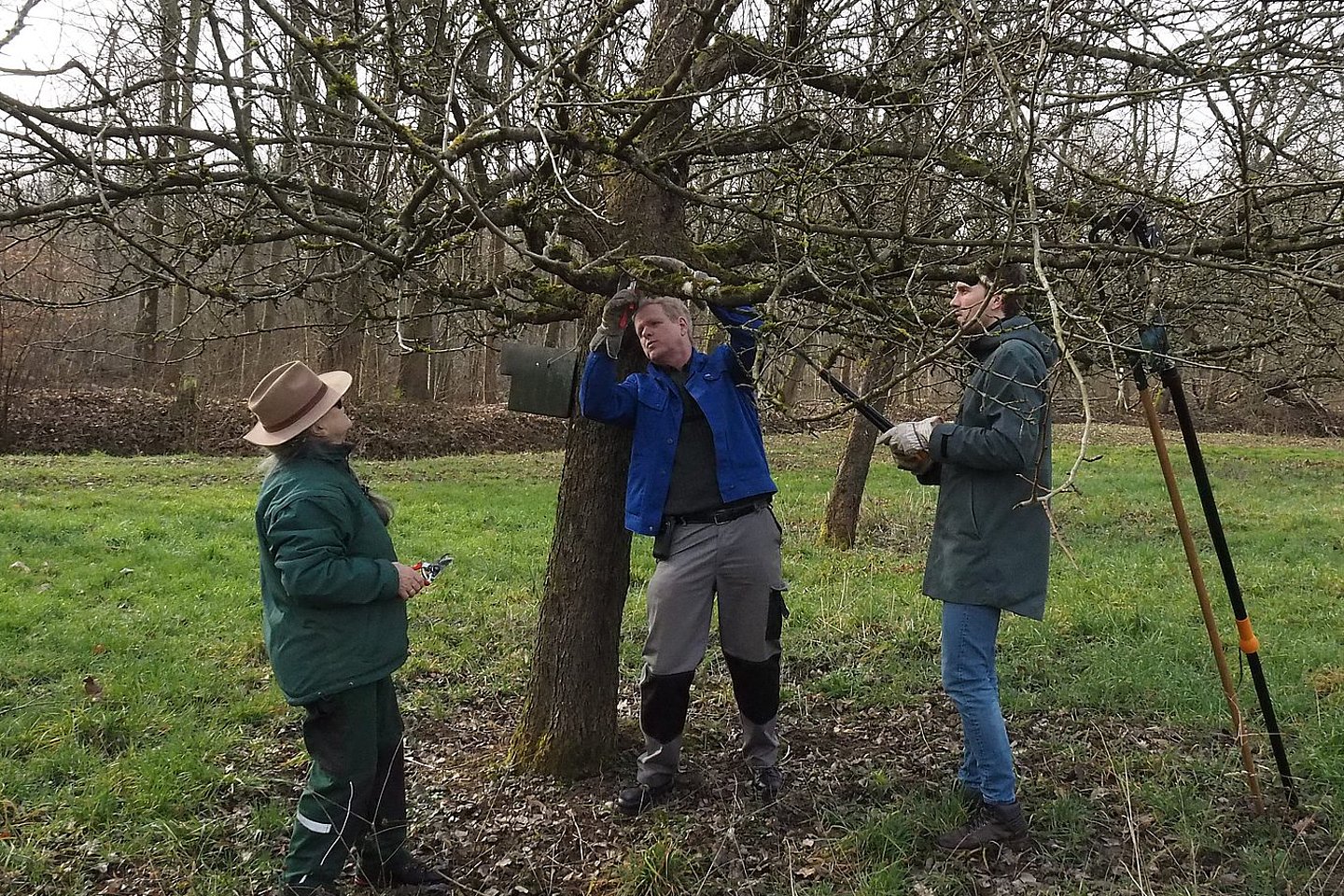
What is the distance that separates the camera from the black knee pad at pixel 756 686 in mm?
3518

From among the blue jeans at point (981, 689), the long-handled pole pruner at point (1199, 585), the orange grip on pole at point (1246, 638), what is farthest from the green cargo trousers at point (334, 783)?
the orange grip on pole at point (1246, 638)

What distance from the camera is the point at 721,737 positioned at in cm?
414

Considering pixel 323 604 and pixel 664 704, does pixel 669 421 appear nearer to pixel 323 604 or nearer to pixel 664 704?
pixel 664 704

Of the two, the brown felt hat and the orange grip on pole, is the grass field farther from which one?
the brown felt hat

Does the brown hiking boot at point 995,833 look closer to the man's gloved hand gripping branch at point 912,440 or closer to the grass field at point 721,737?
the grass field at point 721,737

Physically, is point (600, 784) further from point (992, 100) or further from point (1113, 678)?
point (992, 100)

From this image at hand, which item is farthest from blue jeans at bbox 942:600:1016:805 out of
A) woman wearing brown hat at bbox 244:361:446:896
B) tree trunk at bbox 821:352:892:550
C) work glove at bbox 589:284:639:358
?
tree trunk at bbox 821:352:892:550

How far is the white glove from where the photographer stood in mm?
3191

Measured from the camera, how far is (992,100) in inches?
143

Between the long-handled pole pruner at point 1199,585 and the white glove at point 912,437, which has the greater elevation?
the white glove at point 912,437

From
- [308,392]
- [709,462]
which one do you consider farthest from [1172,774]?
[308,392]

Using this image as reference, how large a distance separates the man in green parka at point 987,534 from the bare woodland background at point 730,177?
6.9 inches

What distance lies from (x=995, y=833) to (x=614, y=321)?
228 cm

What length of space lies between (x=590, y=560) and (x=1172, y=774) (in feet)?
8.40
